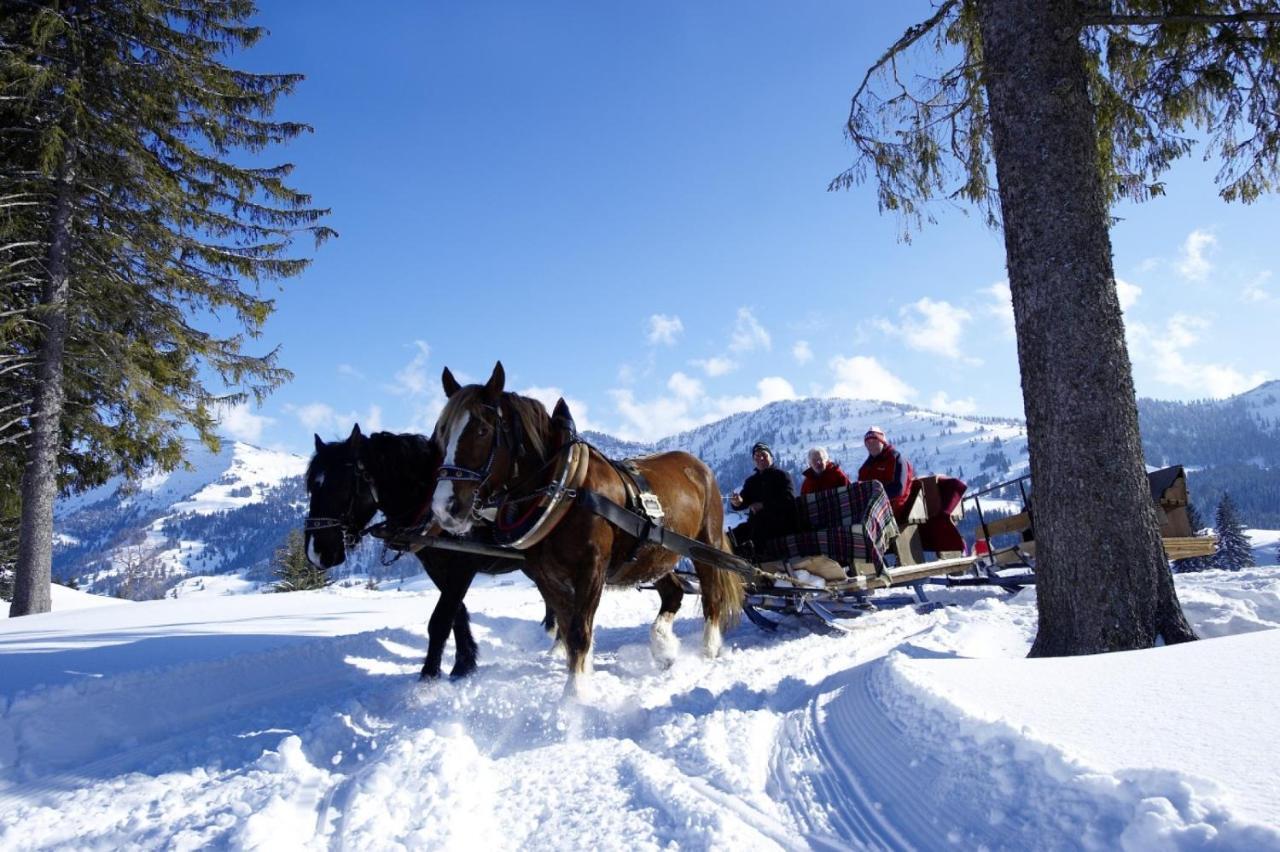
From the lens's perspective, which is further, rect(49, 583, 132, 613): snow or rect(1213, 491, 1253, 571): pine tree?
rect(1213, 491, 1253, 571): pine tree

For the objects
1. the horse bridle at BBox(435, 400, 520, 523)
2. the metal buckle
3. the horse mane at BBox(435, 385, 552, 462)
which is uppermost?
the horse mane at BBox(435, 385, 552, 462)

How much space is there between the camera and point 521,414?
4711 millimetres

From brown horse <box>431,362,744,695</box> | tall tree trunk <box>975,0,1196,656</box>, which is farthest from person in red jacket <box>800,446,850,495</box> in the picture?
tall tree trunk <box>975,0,1196,656</box>

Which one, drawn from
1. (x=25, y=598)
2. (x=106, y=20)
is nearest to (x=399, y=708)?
(x=25, y=598)

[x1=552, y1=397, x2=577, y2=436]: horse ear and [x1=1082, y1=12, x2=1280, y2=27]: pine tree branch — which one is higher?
[x1=1082, y1=12, x2=1280, y2=27]: pine tree branch

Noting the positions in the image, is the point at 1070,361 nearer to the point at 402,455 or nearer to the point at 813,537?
the point at 813,537

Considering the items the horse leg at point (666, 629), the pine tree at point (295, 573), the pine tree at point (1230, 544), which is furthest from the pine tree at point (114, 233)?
the pine tree at point (1230, 544)

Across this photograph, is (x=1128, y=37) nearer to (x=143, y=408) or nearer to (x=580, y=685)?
(x=580, y=685)

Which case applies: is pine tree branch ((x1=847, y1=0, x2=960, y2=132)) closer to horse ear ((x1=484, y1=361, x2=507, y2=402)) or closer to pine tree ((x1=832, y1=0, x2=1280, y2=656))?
pine tree ((x1=832, y1=0, x2=1280, y2=656))

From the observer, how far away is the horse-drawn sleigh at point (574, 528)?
4.47m

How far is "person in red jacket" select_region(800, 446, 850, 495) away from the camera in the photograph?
313 inches

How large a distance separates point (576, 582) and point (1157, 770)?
332cm

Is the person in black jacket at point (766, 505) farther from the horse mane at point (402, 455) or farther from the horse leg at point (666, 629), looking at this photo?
the horse mane at point (402, 455)

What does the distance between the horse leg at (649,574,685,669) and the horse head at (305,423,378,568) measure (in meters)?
2.42
